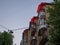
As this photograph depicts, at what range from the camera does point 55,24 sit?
2178 centimetres

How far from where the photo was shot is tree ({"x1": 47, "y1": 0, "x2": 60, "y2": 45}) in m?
21.4

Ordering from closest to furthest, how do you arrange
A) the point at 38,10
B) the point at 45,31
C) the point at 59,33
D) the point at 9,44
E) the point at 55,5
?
1. the point at 59,33
2. the point at 55,5
3. the point at 45,31
4. the point at 38,10
5. the point at 9,44

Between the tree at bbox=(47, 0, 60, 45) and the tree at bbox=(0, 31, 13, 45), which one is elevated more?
→ the tree at bbox=(0, 31, 13, 45)

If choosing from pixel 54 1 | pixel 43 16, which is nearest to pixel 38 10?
pixel 43 16

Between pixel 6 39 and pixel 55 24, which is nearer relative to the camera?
pixel 55 24

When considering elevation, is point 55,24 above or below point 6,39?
below

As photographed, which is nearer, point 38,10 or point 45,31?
point 45,31

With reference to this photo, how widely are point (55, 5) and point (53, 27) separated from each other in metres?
2.45

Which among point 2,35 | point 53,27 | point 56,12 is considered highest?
point 2,35

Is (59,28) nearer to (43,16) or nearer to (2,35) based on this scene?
(43,16)

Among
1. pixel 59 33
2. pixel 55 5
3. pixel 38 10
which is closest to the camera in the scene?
pixel 59 33

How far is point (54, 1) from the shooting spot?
23344 millimetres

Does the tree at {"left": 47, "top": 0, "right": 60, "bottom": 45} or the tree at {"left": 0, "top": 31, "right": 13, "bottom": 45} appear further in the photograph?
the tree at {"left": 0, "top": 31, "right": 13, "bottom": 45}

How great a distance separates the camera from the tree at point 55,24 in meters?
21.4
